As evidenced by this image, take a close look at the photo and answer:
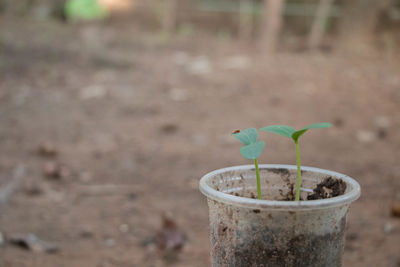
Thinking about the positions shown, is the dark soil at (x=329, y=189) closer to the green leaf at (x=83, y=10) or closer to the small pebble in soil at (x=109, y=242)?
the small pebble in soil at (x=109, y=242)

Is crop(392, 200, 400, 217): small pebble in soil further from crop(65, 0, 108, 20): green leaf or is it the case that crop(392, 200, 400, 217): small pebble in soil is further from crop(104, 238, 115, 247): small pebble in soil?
crop(65, 0, 108, 20): green leaf

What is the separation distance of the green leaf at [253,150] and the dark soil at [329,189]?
272 mm

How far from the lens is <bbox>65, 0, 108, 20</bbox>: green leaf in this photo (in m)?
8.20

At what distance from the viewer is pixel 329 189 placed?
123cm

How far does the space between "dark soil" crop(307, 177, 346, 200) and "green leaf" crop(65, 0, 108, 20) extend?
7614mm

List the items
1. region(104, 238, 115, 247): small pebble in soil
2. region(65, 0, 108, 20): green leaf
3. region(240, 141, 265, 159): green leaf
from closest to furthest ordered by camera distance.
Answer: region(240, 141, 265, 159): green leaf < region(104, 238, 115, 247): small pebble in soil < region(65, 0, 108, 20): green leaf

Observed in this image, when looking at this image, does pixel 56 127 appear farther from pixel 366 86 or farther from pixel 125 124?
pixel 366 86

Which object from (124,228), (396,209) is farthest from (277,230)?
(396,209)

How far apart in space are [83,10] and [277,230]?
777 cm

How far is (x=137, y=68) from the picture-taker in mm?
5535

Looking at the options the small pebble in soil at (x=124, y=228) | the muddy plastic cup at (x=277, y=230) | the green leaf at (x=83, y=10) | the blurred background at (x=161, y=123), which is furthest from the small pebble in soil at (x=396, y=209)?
the green leaf at (x=83, y=10)

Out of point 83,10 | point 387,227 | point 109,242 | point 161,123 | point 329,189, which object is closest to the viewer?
point 329,189

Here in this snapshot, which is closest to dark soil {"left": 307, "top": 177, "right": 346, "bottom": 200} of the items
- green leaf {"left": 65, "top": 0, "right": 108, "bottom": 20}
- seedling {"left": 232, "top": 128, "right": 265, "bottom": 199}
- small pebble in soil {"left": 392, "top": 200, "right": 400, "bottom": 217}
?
seedling {"left": 232, "top": 128, "right": 265, "bottom": 199}

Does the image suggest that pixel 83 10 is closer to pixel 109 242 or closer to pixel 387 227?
pixel 109 242
